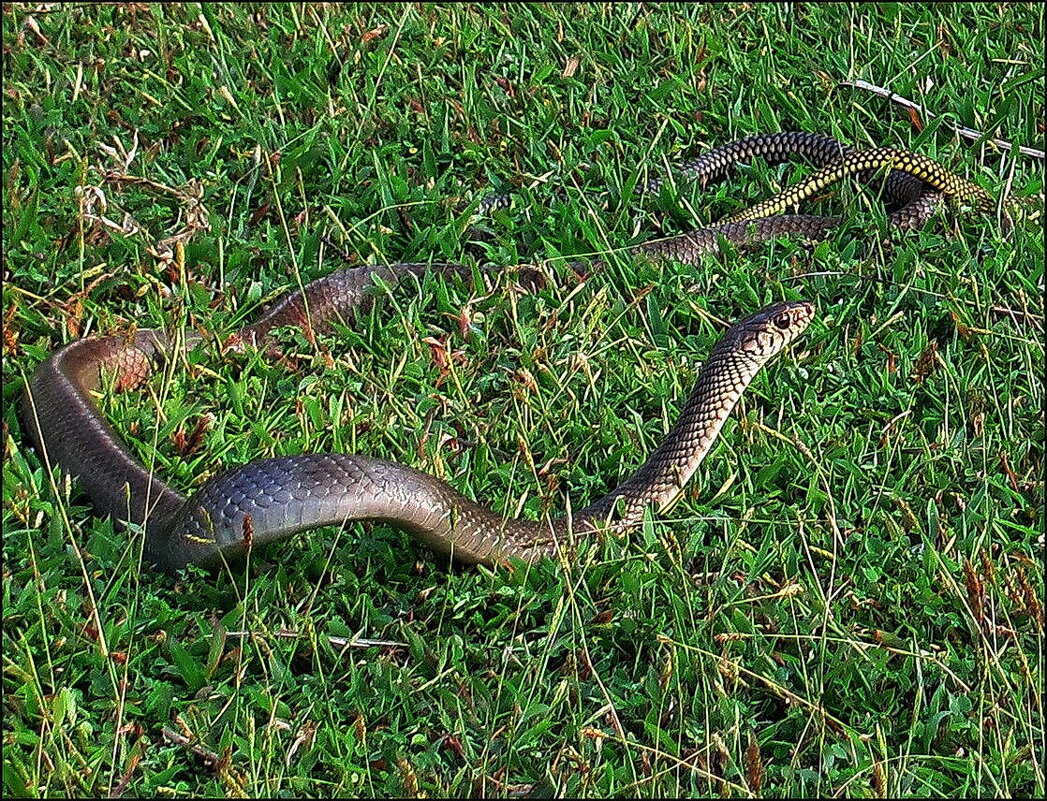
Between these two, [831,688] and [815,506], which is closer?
[831,688]

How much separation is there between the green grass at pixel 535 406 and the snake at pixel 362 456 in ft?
0.32

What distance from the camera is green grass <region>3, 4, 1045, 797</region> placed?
10.1 feet

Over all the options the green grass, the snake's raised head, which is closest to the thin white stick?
the green grass

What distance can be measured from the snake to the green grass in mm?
98

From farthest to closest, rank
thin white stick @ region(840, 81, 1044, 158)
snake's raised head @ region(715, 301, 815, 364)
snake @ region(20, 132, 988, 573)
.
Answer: thin white stick @ region(840, 81, 1044, 158)
snake's raised head @ region(715, 301, 815, 364)
snake @ region(20, 132, 988, 573)

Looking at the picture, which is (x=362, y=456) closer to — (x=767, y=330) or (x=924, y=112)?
(x=767, y=330)

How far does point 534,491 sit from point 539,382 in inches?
20.5

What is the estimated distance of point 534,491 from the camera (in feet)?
13.0

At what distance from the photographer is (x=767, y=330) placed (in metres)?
4.29

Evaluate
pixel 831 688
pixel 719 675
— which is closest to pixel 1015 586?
pixel 831 688

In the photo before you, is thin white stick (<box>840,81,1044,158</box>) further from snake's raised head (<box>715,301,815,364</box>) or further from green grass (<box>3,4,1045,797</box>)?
snake's raised head (<box>715,301,815,364</box>)

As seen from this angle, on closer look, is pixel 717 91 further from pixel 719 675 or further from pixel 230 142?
pixel 719 675

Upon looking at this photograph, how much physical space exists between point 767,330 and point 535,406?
753 millimetres

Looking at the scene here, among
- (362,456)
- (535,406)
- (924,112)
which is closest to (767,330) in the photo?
(535,406)
